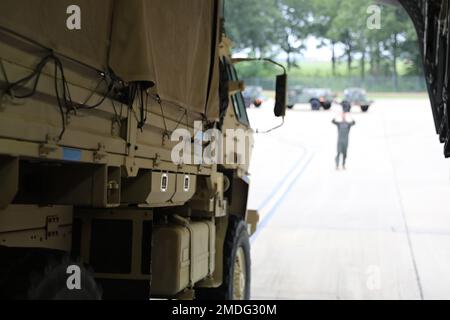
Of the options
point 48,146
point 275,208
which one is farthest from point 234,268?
point 275,208

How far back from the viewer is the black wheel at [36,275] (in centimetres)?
296

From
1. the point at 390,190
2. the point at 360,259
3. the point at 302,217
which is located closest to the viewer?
the point at 360,259

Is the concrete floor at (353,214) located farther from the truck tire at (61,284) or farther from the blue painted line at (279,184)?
the truck tire at (61,284)

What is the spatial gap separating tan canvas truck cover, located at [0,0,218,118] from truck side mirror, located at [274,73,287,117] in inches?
51.9

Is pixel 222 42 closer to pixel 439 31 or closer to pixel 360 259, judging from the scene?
pixel 439 31

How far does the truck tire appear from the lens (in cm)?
303

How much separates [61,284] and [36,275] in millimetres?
212

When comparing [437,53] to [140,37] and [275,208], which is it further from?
[275,208]

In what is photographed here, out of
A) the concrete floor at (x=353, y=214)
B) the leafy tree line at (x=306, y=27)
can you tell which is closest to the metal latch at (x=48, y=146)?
the concrete floor at (x=353, y=214)

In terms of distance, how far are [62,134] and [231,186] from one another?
14.5ft

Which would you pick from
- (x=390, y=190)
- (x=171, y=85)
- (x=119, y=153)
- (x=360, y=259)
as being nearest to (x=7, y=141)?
(x=119, y=153)

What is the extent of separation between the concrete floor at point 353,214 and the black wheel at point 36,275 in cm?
401

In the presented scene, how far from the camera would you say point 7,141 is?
2525 millimetres

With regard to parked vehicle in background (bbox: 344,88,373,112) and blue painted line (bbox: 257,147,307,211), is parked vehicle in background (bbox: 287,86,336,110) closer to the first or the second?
parked vehicle in background (bbox: 344,88,373,112)
